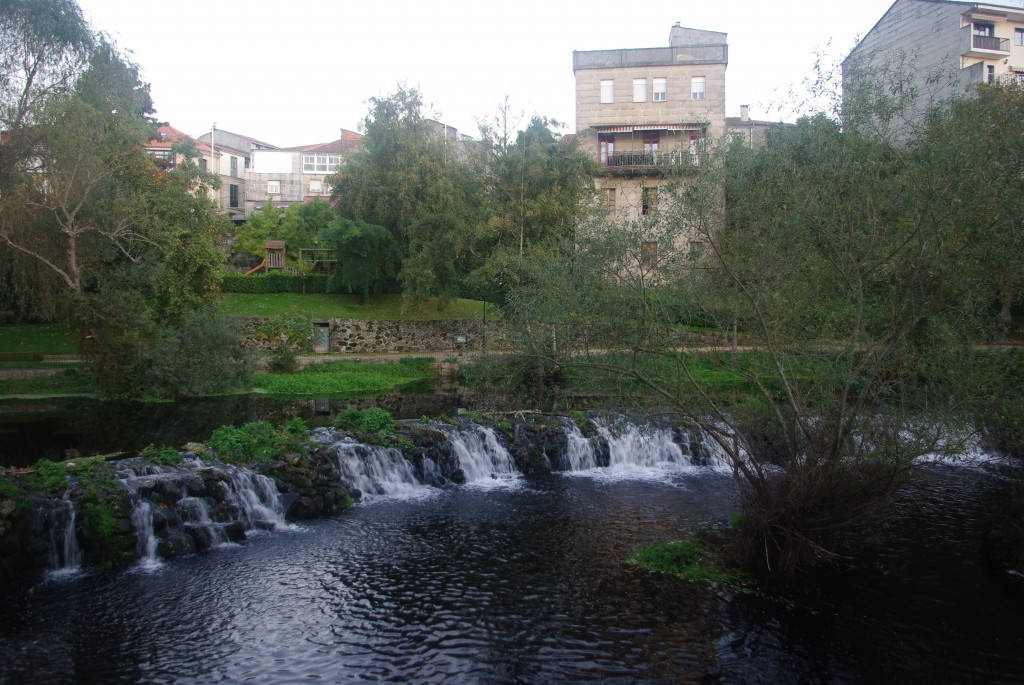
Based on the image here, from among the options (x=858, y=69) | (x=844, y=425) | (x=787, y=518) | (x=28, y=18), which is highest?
(x=28, y=18)

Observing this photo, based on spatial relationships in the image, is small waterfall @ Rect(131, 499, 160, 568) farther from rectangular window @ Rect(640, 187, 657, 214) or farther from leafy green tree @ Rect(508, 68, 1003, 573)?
rectangular window @ Rect(640, 187, 657, 214)

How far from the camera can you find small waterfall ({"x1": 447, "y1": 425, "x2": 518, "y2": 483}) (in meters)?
20.8

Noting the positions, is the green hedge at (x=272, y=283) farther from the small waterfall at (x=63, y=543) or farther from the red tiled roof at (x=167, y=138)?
the small waterfall at (x=63, y=543)

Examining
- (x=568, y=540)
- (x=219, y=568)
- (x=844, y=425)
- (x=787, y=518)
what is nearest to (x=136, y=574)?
(x=219, y=568)

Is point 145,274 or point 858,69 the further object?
point 145,274

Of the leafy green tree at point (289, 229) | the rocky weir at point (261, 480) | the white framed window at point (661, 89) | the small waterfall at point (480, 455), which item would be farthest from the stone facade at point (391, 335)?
the small waterfall at point (480, 455)

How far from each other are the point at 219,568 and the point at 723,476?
13.1 meters

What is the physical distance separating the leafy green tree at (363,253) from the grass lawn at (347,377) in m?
7.39

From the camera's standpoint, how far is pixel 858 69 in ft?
43.0

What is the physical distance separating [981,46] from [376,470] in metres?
46.3

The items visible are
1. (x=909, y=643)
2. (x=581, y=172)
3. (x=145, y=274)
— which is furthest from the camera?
(x=581, y=172)

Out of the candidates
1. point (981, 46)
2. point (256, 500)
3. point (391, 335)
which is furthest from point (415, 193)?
point (981, 46)

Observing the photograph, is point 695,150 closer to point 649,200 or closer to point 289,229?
point 649,200

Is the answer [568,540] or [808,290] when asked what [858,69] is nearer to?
[808,290]
